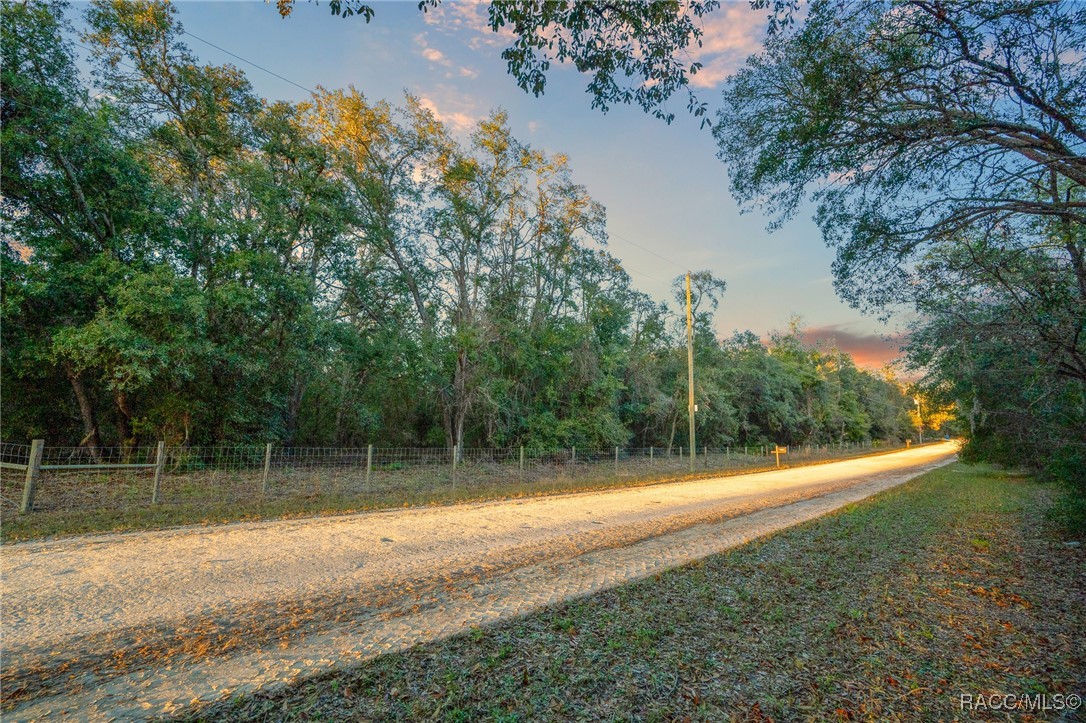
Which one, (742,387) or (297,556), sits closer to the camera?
(297,556)

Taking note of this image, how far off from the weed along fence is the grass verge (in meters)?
7.14

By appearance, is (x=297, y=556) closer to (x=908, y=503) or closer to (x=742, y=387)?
(x=908, y=503)

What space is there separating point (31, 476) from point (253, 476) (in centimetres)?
357

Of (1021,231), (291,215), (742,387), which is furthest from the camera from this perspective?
(742,387)

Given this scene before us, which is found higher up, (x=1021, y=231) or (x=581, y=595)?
(x=1021, y=231)

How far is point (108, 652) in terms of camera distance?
3.19m

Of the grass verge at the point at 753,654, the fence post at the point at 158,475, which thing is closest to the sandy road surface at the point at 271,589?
the grass verge at the point at 753,654

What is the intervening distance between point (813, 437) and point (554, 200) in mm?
35374

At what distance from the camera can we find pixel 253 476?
10.8 metres

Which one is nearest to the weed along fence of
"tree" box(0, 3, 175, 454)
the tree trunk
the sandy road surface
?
the tree trunk

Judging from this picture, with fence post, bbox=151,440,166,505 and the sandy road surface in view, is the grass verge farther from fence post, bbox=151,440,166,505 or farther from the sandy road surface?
fence post, bbox=151,440,166,505

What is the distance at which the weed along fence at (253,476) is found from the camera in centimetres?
839

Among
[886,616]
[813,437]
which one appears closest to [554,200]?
[886,616]

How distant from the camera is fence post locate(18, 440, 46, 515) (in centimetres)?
762
